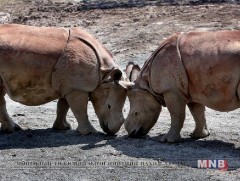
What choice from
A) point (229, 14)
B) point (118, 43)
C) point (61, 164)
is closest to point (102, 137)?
point (61, 164)

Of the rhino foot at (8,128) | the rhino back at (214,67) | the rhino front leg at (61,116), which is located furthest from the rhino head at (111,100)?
the rhino foot at (8,128)

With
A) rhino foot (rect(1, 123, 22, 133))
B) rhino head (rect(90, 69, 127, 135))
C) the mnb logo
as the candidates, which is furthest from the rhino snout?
rhino foot (rect(1, 123, 22, 133))

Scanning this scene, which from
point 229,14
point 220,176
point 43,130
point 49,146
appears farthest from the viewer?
point 229,14

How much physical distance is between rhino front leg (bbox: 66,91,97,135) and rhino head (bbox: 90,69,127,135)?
7.0 inches

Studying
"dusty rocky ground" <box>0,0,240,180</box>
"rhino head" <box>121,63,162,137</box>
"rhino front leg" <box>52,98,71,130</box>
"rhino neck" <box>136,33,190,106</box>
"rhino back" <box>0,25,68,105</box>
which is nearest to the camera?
"dusty rocky ground" <box>0,0,240,180</box>

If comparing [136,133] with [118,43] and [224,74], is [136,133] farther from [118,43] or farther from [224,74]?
[118,43]

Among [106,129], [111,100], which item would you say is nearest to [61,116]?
[106,129]

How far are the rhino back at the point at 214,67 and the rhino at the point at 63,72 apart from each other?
1258 mm

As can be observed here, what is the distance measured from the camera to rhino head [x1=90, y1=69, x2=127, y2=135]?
36.5ft

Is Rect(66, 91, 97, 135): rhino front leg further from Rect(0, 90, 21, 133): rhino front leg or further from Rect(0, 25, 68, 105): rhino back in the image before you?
Rect(0, 90, 21, 133): rhino front leg

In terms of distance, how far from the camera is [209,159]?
31.7ft

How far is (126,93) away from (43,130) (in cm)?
145

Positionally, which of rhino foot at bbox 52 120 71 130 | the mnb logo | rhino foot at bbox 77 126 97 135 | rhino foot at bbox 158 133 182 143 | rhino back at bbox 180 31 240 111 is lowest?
rhino foot at bbox 52 120 71 130

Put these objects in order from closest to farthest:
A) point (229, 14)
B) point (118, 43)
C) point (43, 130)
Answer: point (43, 130)
point (118, 43)
point (229, 14)
